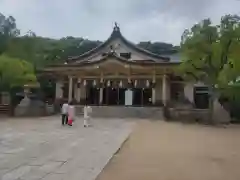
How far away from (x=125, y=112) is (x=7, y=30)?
15264 millimetres

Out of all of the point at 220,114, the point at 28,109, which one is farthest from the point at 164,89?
the point at 28,109

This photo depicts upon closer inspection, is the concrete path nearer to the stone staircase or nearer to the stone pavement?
the stone pavement

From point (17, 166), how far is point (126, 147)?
3717 millimetres

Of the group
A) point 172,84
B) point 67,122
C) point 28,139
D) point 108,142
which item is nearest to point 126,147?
point 108,142

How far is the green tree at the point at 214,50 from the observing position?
17416 millimetres

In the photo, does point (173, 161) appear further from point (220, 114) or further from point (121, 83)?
point (121, 83)

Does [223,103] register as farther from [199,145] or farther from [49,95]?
[49,95]

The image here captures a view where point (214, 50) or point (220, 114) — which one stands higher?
point (214, 50)

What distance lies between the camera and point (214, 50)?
1794cm

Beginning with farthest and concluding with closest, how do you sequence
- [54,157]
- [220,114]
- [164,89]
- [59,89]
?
[59,89], [164,89], [220,114], [54,157]

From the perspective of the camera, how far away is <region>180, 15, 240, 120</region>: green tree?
17.4 meters

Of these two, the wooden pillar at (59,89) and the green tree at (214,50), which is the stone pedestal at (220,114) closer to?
the green tree at (214,50)

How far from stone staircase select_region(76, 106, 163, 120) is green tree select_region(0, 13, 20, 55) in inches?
410

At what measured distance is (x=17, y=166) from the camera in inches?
243
